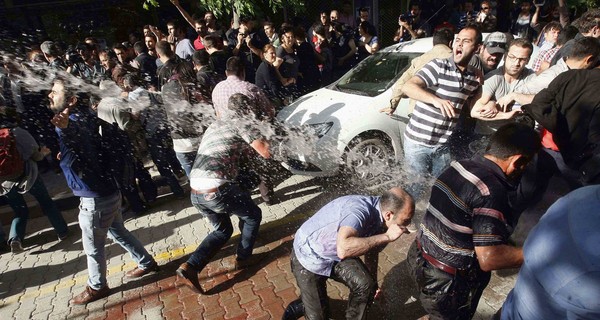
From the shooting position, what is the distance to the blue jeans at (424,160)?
3937mm

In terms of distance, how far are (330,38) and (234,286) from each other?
642 cm

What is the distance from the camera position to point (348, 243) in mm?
2545

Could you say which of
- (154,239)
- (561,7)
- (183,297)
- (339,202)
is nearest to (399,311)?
(339,202)

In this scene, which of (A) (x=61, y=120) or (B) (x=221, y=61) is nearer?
(A) (x=61, y=120)

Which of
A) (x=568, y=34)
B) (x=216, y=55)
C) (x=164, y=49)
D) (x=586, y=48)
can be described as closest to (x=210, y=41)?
(x=216, y=55)

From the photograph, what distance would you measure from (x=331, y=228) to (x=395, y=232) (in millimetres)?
420

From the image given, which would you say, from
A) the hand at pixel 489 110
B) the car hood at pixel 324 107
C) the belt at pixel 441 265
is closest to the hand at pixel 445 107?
the hand at pixel 489 110

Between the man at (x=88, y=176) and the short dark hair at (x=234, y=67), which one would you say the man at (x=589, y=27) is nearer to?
the short dark hair at (x=234, y=67)

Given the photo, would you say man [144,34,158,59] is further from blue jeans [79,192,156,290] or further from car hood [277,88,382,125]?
blue jeans [79,192,156,290]

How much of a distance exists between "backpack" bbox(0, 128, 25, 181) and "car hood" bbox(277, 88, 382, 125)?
3.14 m

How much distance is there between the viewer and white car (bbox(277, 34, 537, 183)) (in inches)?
202

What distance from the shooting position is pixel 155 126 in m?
5.68

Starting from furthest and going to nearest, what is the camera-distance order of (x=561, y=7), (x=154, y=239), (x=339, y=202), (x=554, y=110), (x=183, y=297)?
(x=561, y=7) → (x=154, y=239) → (x=183, y=297) → (x=554, y=110) → (x=339, y=202)

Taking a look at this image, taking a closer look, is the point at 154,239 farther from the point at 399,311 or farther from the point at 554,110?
the point at 554,110
